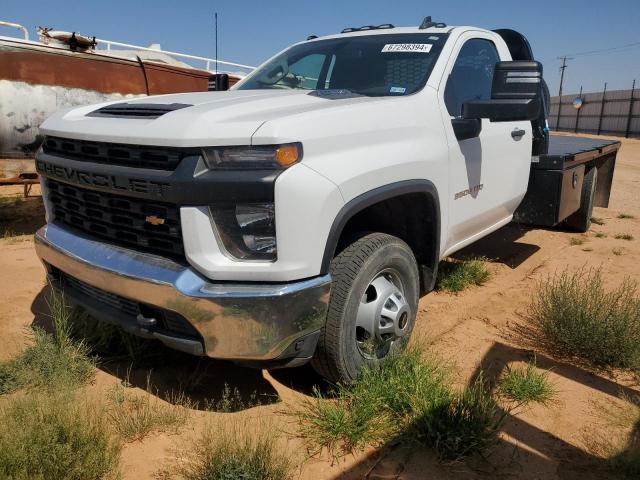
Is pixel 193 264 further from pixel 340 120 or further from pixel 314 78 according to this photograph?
pixel 314 78

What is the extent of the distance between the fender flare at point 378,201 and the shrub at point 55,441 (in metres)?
1.23

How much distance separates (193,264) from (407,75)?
6.67 feet

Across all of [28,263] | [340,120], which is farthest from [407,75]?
A: [28,263]

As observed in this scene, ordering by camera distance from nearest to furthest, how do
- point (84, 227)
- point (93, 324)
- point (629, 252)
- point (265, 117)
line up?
1. point (265, 117)
2. point (84, 227)
3. point (93, 324)
4. point (629, 252)

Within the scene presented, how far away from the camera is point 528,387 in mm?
2996

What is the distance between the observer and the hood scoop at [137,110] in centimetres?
266

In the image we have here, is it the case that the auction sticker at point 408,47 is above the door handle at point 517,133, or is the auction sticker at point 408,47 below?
above

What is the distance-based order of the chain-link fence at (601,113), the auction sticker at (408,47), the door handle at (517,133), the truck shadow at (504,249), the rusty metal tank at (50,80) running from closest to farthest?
the auction sticker at (408,47), the door handle at (517,133), the truck shadow at (504,249), the rusty metal tank at (50,80), the chain-link fence at (601,113)

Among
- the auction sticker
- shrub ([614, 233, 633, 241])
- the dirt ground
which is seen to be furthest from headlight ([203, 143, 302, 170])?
shrub ([614, 233, 633, 241])

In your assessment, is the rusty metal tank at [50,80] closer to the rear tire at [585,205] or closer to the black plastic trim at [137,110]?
the black plastic trim at [137,110]

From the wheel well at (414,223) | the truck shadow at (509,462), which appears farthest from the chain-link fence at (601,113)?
the truck shadow at (509,462)

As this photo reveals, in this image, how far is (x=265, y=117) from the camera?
7.94 feet

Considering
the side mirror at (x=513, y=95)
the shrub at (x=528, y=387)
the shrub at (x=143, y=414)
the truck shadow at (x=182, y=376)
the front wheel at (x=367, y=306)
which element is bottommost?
the truck shadow at (x=182, y=376)

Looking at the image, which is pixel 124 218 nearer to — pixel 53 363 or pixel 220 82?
pixel 53 363
